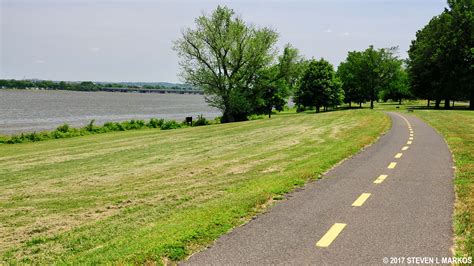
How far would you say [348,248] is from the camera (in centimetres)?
541

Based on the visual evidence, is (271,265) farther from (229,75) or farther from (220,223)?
(229,75)

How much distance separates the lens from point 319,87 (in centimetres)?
6862

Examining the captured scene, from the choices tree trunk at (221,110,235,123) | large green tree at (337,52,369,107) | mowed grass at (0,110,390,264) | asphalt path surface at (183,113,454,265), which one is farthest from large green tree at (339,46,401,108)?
asphalt path surface at (183,113,454,265)

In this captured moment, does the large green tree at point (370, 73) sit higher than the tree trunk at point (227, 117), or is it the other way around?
the large green tree at point (370, 73)

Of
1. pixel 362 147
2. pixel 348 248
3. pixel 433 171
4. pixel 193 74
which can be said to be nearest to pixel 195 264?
pixel 348 248

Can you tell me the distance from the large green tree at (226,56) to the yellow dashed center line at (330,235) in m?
45.1

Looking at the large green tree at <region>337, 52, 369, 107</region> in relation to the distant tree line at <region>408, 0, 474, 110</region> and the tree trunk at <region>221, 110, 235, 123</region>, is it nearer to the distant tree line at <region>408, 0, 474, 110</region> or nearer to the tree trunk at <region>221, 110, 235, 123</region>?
the distant tree line at <region>408, 0, 474, 110</region>

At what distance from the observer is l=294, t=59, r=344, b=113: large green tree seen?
6875 cm

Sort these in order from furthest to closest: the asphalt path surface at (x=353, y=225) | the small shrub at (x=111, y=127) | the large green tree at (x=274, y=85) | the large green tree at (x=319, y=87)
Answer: the large green tree at (x=319, y=87) → the large green tree at (x=274, y=85) → the small shrub at (x=111, y=127) → the asphalt path surface at (x=353, y=225)

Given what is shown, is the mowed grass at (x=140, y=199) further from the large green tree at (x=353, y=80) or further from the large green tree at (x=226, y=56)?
the large green tree at (x=353, y=80)

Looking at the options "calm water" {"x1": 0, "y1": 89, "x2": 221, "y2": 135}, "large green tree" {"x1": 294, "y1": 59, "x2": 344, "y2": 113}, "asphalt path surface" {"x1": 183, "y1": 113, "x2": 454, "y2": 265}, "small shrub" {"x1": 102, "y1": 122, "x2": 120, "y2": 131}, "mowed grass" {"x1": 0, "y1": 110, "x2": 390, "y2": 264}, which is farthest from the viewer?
"large green tree" {"x1": 294, "y1": 59, "x2": 344, "y2": 113}

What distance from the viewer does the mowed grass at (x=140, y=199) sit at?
591 cm

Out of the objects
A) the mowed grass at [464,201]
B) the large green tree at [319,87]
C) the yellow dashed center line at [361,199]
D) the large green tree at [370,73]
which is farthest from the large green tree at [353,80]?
the yellow dashed center line at [361,199]

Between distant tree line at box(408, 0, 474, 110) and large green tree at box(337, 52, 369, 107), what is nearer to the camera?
distant tree line at box(408, 0, 474, 110)
